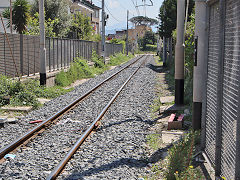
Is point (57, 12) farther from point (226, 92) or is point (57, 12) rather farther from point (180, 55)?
point (226, 92)

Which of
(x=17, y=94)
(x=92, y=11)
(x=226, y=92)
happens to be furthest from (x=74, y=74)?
(x=92, y=11)

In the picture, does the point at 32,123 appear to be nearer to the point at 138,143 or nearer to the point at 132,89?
the point at 138,143

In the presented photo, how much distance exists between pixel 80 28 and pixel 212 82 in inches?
1685

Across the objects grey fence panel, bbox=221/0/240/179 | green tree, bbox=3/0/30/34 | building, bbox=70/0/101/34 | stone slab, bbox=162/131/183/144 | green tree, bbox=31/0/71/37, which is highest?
building, bbox=70/0/101/34

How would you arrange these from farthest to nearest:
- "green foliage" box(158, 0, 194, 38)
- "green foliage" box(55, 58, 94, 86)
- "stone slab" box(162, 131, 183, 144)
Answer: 1. "green foliage" box(158, 0, 194, 38)
2. "green foliage" box(55, 58, 94, 86)
3. "stone slab" box(162, 131, 183, 144)

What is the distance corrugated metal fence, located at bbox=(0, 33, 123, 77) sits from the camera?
14547 millimetres

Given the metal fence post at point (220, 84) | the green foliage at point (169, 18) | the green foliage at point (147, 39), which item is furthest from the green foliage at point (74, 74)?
the green foliage at point (147, 39)

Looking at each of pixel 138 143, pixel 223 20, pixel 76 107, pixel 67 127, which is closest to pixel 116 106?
pixel 76 107

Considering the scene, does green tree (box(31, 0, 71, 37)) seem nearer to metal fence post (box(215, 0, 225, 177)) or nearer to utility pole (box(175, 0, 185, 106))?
utility pole (box(175, 0, 185, 106))

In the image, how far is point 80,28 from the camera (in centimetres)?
4688

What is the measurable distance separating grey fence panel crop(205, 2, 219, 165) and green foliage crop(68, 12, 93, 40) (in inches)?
1613

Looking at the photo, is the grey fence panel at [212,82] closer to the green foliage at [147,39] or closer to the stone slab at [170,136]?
the stone slab at [170,136]

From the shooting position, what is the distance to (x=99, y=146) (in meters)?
6.77

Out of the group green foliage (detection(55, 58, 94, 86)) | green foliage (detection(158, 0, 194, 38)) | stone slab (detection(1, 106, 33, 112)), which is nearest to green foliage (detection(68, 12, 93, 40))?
green foliage (detection(158, 0, 194, 38))
